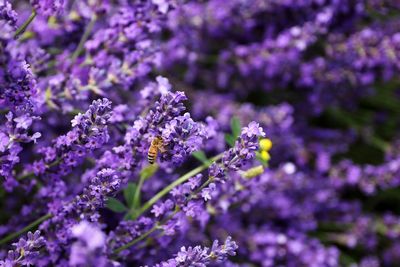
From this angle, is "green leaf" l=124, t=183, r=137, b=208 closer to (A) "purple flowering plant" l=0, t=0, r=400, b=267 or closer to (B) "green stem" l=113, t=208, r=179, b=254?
(A) "purple flowering plant" l=0, t=0, r=400, b=267

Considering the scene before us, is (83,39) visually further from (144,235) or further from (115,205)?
(144,235)

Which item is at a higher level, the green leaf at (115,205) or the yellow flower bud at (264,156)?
the yellow flower bud at (264,156)

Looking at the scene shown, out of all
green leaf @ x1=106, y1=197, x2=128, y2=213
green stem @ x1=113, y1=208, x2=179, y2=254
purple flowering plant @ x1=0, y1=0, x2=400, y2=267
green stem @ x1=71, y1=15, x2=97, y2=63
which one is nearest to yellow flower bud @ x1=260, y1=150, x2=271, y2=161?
Result: purple flowering plant @ x1=0, y1=0, x2=400, y2=267

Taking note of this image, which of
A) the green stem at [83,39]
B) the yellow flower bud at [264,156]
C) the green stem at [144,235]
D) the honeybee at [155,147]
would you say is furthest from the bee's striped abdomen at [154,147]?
the green stem at [83,39]

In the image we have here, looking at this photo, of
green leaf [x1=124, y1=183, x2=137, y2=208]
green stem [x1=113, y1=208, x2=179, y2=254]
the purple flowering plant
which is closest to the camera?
the purple flowering plant

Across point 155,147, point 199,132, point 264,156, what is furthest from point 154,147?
point 264,156

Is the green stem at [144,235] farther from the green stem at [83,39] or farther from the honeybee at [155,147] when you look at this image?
the green stem at [83,39]
